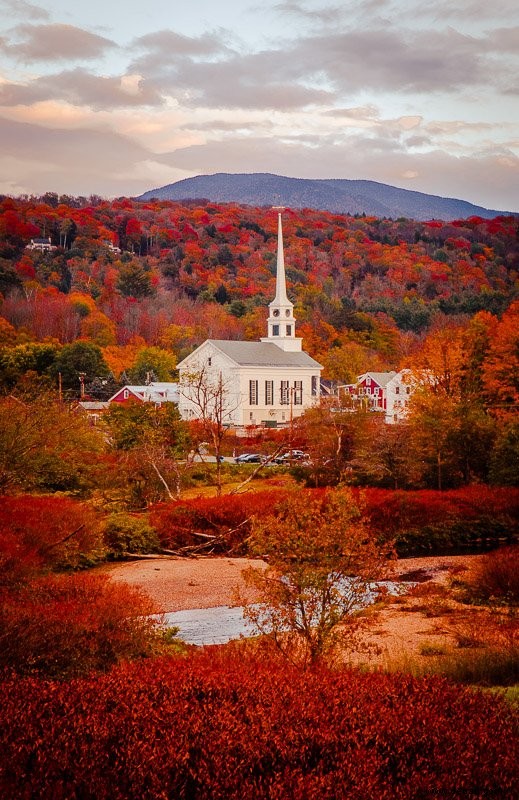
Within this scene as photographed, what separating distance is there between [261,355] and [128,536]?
165ft

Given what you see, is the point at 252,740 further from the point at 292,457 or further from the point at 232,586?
the point at 292,457

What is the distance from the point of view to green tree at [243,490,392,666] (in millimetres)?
13328

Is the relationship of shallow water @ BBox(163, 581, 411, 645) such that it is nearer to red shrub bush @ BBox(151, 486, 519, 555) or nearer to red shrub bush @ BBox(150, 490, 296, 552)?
red shrub bush @ BBox(150, 490, 296, 552)

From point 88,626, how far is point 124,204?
16180 cm

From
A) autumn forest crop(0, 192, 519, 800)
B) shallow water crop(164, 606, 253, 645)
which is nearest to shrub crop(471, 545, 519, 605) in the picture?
autumn forest crop(0, 192, 519, 800)

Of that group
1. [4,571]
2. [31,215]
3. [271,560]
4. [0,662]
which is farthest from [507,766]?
[31,215]

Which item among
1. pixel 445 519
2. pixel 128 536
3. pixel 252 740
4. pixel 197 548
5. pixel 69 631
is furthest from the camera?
pixel 445 519

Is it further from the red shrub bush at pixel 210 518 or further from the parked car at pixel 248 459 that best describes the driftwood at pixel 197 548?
the parked car at pixel 248 459

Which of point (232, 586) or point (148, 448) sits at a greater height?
point (148, 448)

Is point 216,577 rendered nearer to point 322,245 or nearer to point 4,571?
point 4,571

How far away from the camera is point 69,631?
12.6 meters

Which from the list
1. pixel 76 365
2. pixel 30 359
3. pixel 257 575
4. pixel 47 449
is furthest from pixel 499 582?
pixel 30 359

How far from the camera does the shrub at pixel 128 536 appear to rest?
27.8 meters

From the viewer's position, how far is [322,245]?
160000 millimetres
